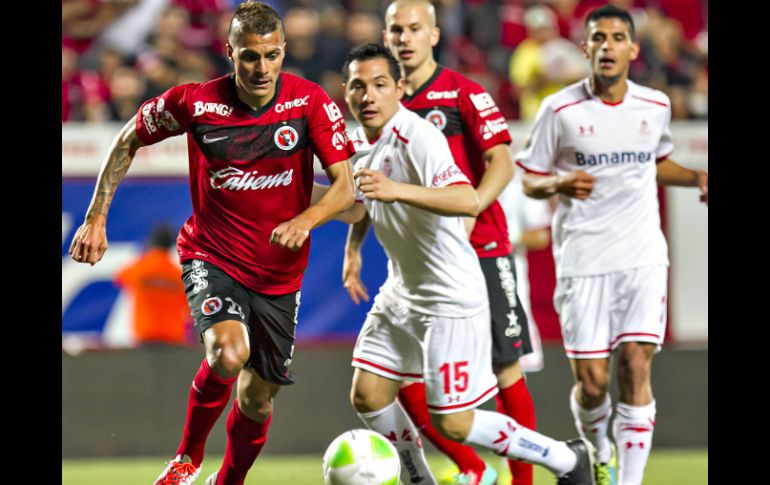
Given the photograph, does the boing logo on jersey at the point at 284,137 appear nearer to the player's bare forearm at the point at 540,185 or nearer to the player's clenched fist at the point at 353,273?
the player's clenched fist at the point at 353,273

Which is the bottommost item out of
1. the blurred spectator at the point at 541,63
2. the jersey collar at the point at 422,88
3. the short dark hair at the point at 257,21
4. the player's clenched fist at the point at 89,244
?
the player's clenched fist at the point at 89,244

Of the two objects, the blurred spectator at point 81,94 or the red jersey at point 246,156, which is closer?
the red jersey at point 246,156

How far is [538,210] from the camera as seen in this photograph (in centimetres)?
970

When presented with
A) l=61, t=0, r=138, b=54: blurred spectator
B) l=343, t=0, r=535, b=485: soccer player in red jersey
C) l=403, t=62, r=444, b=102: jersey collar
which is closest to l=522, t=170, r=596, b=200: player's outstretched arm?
l=343, t=0, r=535, b=485: soccer player in red jersey

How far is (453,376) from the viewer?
5711 mm

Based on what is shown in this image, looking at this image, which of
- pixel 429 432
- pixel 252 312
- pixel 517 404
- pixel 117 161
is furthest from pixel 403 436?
pixel 117 161

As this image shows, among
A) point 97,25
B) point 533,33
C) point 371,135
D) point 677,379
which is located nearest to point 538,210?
point 677,379

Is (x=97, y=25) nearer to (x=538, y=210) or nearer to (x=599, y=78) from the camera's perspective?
(x=538, y=210)

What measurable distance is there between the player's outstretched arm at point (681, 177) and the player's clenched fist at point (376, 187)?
240 cm

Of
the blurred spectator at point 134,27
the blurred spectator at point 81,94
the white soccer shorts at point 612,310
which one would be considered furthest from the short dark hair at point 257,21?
the blurred spectator at point 134,27

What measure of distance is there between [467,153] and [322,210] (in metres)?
1.44

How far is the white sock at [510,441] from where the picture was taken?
18.9ft

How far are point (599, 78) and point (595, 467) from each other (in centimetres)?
224

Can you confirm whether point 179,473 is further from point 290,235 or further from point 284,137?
point 284,137
